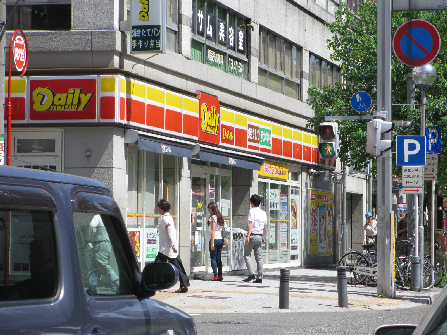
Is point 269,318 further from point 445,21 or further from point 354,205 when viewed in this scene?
point 354,205

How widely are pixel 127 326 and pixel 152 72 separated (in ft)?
44.9

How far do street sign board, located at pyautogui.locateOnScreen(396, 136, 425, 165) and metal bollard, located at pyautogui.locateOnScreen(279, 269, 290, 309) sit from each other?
421 cm

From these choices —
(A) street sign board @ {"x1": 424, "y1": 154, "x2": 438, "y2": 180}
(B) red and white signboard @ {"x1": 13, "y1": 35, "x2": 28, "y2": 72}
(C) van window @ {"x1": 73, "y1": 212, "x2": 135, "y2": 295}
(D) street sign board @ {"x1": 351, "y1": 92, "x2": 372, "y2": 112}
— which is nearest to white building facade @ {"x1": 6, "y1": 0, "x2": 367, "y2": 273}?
(B) red and white signboard @ {"x1": 13, "y1": 35, "x2": 28, "y2": 72}

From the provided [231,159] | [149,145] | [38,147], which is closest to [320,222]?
[231,159]

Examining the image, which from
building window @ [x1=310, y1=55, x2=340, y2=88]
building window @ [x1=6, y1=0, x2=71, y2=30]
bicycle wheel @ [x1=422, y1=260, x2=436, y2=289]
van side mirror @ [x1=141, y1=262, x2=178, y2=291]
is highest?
Answer: building window @ [x1=310, y1=55, x2=340, y2=88]

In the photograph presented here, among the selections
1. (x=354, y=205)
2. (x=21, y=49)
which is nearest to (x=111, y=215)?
(x=21, y=49)

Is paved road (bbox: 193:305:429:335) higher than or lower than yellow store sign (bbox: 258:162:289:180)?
lower

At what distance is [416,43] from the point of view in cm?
1505

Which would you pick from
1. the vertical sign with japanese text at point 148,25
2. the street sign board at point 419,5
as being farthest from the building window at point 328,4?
the street sign board at point 419,5

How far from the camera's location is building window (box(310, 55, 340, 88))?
27344mm

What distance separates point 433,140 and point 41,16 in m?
9.19

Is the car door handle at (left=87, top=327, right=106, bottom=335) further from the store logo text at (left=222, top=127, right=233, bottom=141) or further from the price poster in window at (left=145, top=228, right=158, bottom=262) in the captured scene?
the store logo text at (left=222, top=127, right=233, bottom=141)

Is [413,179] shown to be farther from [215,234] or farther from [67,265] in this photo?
[67,265]

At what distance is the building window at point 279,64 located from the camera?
23.3 metres
